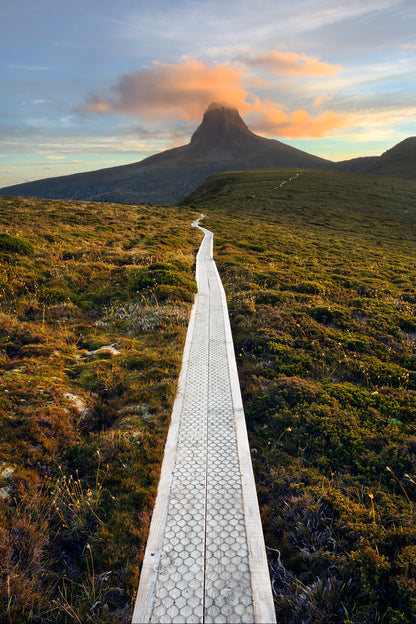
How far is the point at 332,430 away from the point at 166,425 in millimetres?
3737

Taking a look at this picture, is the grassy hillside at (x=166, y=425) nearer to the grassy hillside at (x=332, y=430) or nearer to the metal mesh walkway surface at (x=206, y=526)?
the grassy hillside at (x=332, y=430)

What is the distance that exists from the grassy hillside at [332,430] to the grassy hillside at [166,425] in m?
0.03

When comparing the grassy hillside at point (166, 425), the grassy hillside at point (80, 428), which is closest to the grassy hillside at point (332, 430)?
the grassy hillside at point (166, 425)

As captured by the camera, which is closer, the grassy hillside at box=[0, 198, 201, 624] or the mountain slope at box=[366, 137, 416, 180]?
the grassy hillside at box=[0, 198, 201, 624]

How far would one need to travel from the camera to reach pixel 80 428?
22.7 ft

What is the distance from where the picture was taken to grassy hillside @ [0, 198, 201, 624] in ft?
13.9

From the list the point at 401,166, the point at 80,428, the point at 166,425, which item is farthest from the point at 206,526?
the point at 401,166

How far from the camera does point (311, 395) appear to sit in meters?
8.11

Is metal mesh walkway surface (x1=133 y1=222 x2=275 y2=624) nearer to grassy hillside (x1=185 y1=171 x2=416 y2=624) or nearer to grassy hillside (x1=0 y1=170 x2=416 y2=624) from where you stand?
grassy hillside (x1=0 y1=170 x2=416 y2=624)

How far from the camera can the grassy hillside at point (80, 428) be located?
4.25m

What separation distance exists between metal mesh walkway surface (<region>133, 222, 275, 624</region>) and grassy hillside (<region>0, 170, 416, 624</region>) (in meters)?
0.30

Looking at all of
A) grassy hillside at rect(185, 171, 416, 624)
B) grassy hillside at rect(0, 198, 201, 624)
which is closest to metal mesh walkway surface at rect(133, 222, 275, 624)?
grassy hillside at rect(0, 198, 201, 624)

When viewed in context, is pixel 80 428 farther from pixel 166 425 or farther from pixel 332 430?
pixel 332 430

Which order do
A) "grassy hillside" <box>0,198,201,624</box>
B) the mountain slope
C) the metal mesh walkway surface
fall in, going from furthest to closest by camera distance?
the mountain slope < "grassy hillside" <box>0,198,201,624</box> < the metal mesh walkway surface
